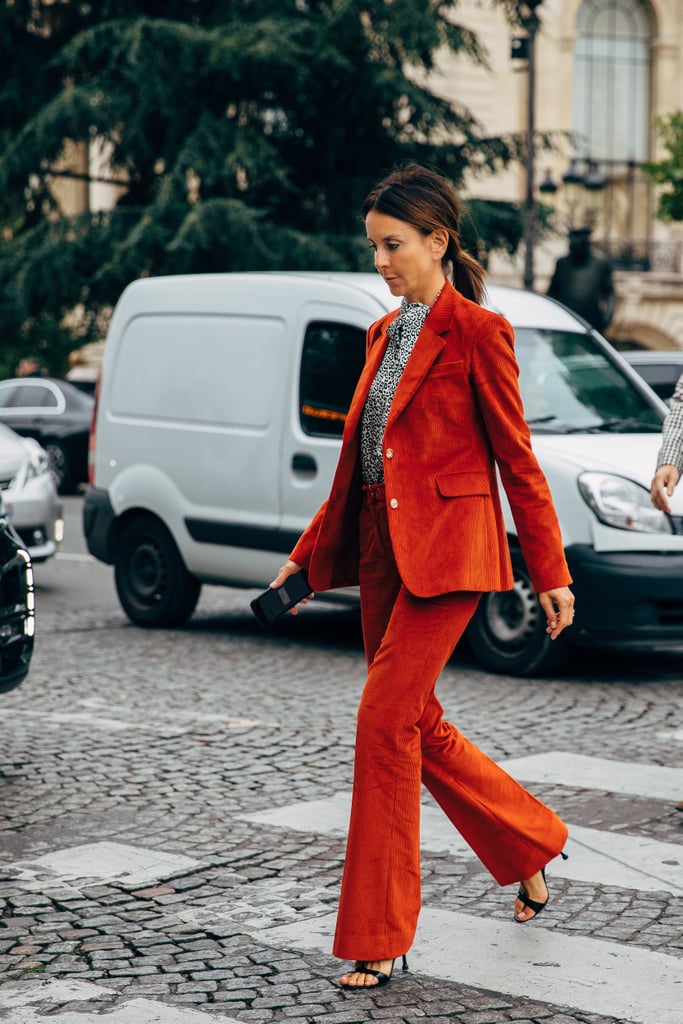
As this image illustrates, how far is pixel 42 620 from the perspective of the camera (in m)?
10.6

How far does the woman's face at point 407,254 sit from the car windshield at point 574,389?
4524 millimetres

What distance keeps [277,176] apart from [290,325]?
17.6 metres

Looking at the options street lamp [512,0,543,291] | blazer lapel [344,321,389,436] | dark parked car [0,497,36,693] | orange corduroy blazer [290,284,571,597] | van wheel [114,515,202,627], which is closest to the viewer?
orange corduroy blazer [290,284,571,597]

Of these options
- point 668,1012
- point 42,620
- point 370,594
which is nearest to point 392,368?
point 370,594

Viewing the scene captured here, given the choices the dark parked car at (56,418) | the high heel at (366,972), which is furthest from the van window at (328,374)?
→ the dark parked car at (56,418)

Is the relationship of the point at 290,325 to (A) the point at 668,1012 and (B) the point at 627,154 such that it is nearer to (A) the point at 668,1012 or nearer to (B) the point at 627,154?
(A) the point at 668,1012

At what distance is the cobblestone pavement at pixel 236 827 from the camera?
3889mm

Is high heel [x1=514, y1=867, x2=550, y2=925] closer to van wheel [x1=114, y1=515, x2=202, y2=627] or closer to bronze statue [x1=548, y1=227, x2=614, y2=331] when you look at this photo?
van wheel [x1=114, y1=515, x2=202, y2=627]

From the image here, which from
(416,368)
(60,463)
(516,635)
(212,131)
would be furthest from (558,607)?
(212,131)

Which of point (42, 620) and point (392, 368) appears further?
point (42, 620)

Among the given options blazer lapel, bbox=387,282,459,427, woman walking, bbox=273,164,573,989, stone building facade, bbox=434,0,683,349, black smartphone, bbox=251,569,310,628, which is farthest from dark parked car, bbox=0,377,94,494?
stone building facade, bbox=434,0,683,349

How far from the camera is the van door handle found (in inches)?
359

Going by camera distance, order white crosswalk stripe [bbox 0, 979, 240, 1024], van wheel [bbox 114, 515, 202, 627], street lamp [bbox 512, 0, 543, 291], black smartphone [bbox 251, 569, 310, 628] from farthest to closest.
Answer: street lamp [bbox 512, 0, 543, 291], van wheel [bbox 114, 515, 202, 627], black smartphone [bbox 251, 569, 310, 628], white crosswalk stripe [bbox 0, 979, 240, 1024]

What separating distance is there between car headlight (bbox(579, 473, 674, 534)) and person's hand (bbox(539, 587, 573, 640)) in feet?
13.5
